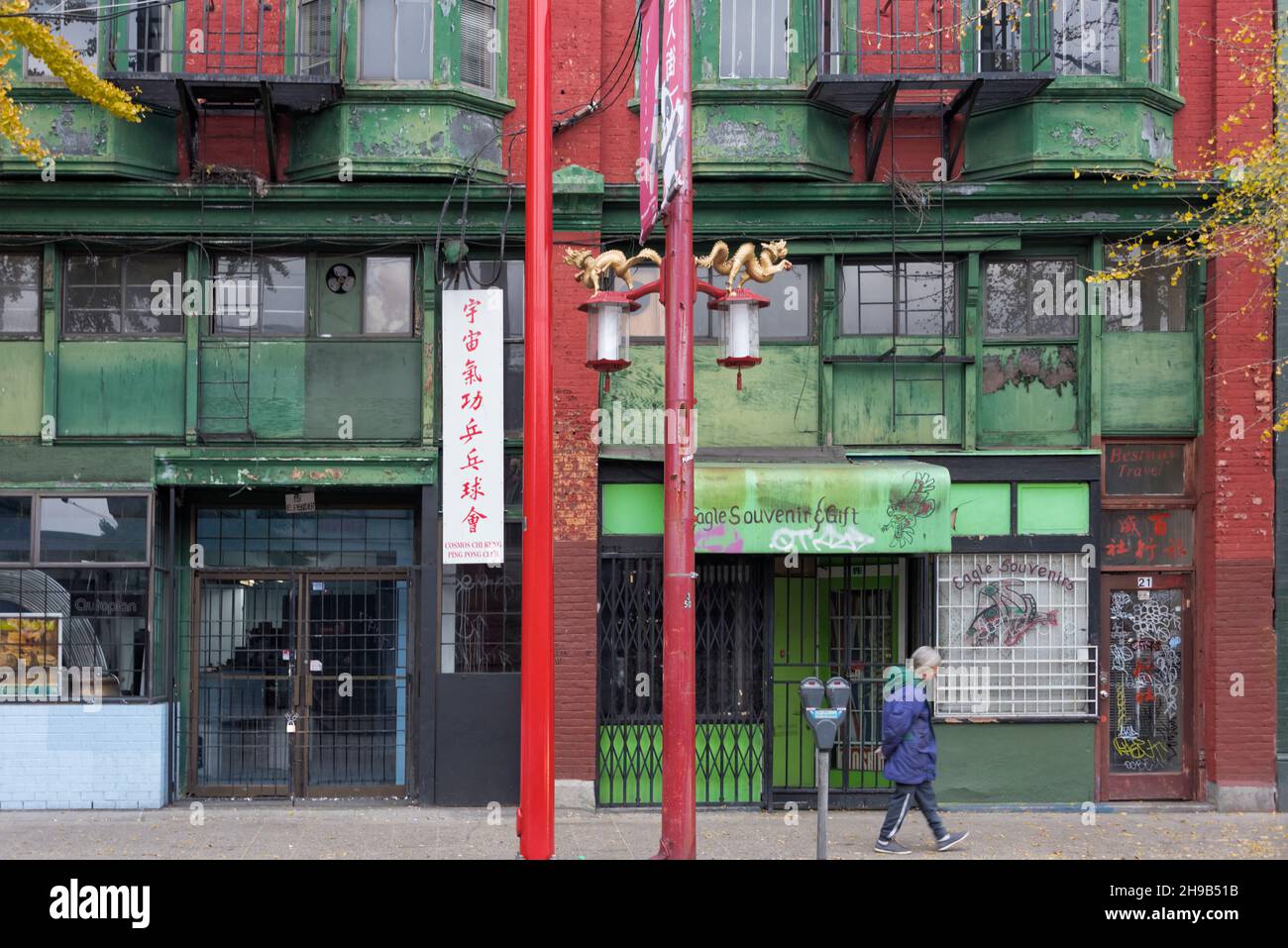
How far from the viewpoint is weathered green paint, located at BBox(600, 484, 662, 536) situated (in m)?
13.8

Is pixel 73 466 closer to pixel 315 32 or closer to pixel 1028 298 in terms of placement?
pixel 315 32

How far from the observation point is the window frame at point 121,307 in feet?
45.3

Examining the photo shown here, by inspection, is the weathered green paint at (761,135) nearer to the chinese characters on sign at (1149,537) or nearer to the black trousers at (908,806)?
the chinese characters on sign at (1149,537)

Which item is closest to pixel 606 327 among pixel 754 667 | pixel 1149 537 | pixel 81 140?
pixel 754 667

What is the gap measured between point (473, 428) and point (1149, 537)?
6.90 metres

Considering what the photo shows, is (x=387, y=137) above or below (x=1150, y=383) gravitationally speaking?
above

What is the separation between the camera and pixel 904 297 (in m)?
14.1

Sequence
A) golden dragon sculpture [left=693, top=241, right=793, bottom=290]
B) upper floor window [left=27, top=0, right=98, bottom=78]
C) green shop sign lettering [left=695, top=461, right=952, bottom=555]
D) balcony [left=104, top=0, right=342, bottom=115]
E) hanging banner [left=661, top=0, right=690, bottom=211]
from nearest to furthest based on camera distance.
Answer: hanging banner [left=661, top=0, right=690, bottom=211] → golden dragon sculpture [left=693, top=241, right=793, bottom=290] → green shop sign lettering [left=695, top=461, right=952, bottom=555] → balcony [left=104, top=0, right=342, bottom=115] → upper floor window [left=27, top=0, right=98, bottom=78]

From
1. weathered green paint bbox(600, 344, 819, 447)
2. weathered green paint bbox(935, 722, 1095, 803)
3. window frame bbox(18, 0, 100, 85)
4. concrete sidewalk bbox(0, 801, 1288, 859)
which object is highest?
window frame bbox(18, 0, 100, 85)

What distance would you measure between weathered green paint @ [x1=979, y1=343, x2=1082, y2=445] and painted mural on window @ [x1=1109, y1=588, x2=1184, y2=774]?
1.82m

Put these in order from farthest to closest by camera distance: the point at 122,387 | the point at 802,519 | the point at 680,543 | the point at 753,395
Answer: the point at 753,395
the point at 122,387
the point at 802,519
the point at 680,543

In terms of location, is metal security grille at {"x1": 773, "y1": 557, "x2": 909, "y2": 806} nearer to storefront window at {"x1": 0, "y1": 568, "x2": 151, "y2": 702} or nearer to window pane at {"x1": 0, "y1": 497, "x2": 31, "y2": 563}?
storefront window at {"x1": 0, "y1": 568, "x2": 151, "y2": 702}

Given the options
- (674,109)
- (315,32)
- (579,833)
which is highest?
(315,32)

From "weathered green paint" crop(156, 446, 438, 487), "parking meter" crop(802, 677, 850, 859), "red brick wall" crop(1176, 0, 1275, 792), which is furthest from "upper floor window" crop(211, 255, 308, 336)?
"red brick wall" crop(1176, 0, 1275, 792)
